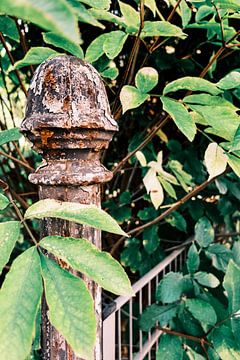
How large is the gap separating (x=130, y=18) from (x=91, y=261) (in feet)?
1.65

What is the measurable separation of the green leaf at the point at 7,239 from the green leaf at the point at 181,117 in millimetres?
360

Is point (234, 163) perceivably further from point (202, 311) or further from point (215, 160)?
point (202, 311)

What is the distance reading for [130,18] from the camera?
0.82 meters

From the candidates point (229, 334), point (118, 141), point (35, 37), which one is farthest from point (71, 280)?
point (118, 141)

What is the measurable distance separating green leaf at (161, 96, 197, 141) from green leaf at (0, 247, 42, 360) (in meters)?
0.38

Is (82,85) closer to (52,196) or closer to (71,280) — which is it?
(52,196)

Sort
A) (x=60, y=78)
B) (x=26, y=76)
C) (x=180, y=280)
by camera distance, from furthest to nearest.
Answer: (x=26, y=76) → (x=180, y=280) → (x=60, y=78)

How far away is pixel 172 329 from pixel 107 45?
799 mm

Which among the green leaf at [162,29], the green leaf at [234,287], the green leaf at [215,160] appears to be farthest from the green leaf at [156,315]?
the green leaf at [162,29]

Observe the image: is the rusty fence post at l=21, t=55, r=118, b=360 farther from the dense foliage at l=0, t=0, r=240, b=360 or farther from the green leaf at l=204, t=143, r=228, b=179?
the green leaf at l=204, t=143, r=228, b=179

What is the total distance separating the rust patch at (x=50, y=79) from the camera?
0.65m

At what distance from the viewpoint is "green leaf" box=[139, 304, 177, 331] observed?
1.22m

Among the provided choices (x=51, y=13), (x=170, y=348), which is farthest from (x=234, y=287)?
(x=51, y=13)

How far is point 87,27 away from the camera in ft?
4.96
